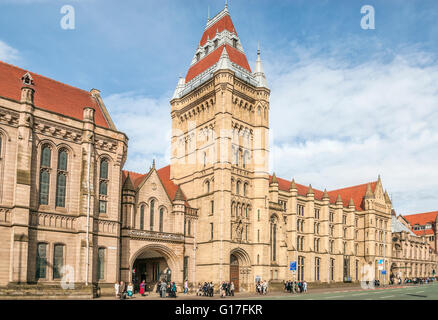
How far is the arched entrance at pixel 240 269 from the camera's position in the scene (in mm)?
52406

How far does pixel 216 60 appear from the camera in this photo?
57.6m

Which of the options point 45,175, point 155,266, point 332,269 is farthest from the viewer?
point 332,269

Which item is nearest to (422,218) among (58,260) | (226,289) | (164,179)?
(164,179)

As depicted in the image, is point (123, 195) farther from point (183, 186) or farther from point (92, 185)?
point (183, 186)

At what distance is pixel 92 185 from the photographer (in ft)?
125

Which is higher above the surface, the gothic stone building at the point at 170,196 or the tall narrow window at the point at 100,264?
the gothic stone building at the point at 170,196

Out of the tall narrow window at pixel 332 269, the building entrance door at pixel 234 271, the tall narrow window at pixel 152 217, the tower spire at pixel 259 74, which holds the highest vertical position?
the tower spire at pixel 259 74

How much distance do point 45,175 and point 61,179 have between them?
146 cm

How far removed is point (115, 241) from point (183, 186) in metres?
18.9

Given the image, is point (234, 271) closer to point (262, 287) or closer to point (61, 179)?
point (262, 287)

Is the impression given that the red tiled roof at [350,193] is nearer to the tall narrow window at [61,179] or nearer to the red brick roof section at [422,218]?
the red brick roof section at [422,218]

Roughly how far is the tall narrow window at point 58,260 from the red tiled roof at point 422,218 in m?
113

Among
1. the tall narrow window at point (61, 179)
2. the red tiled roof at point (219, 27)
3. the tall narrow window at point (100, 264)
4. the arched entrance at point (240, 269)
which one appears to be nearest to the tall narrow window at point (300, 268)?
the arched entrance at point (240, 269)
